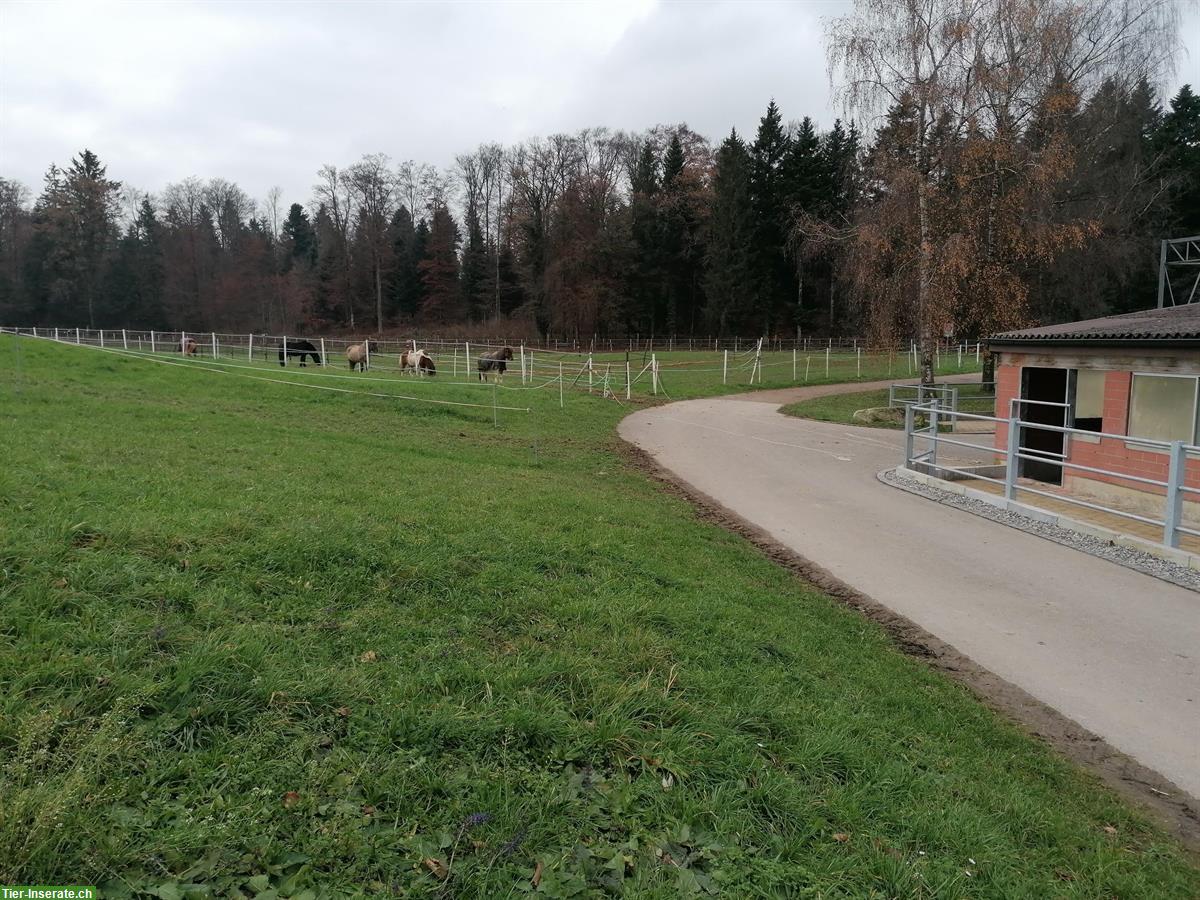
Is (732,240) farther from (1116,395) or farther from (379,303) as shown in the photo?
(1116,395)

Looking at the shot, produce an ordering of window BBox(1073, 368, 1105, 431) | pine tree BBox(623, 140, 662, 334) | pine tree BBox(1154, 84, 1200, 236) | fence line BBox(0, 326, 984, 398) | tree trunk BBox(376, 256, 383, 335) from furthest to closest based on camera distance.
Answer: tree trunk BBox(376, 256, 383, 335), pine tree BBox(623, 140, 662, 334), pine tree BBox(1154, 84, 1200, 236), fence line BBox(0, 326, 984, 398), window BBox(1073, 368, 1105, 431)

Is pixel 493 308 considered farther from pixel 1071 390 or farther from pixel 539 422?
pixel 1071 390

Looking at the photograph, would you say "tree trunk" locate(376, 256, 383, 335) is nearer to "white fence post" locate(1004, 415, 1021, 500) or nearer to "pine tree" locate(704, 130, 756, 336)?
"pine tree" locate(704, 130, 756, 336)

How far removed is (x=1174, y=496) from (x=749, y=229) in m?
57.4

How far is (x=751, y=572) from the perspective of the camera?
23.8 ft

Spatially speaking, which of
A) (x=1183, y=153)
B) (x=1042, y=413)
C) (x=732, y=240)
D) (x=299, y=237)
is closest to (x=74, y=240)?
(x=299, y=237)

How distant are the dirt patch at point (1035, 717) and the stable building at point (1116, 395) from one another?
4.23 meters

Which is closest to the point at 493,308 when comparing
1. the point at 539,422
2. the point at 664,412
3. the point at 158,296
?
the point at 158,296

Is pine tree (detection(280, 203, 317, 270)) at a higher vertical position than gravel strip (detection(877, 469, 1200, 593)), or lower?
higher

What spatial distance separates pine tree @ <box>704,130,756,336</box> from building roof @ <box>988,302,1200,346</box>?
4975cm

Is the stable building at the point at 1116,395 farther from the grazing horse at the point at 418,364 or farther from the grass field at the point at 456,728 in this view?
the grazing horse at the point at 418,364

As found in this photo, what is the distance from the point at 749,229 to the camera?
62.0 meters

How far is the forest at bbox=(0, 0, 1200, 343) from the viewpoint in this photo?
22016mm

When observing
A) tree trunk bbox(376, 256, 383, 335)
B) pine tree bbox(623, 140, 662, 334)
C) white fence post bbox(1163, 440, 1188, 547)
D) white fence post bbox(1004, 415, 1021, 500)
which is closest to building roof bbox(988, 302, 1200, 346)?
white fence post bbox(1004, 415, 1021, 500)
